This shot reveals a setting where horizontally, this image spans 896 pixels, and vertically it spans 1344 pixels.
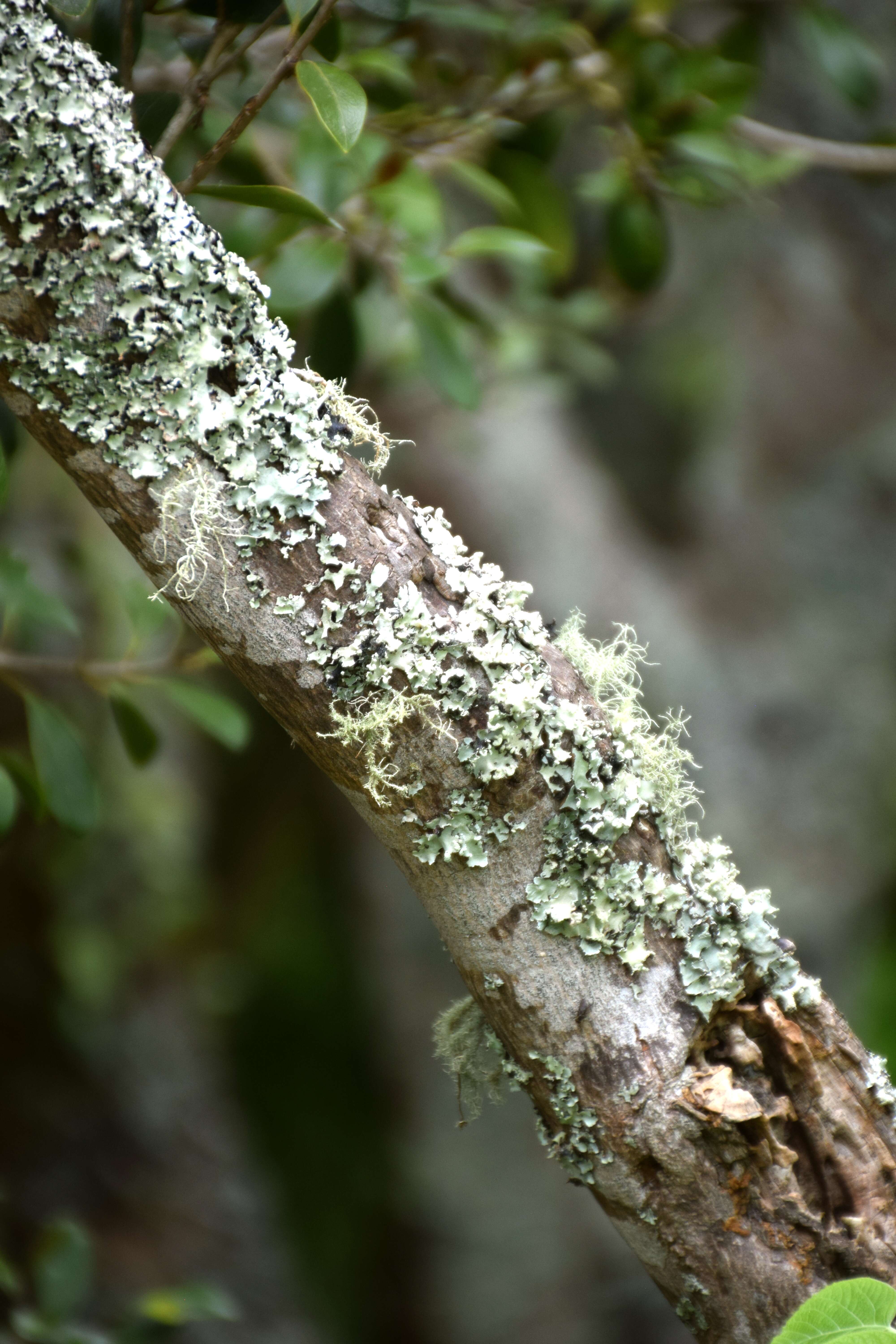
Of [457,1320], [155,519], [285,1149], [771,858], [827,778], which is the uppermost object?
[827,778]

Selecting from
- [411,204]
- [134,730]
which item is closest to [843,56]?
[411,204]

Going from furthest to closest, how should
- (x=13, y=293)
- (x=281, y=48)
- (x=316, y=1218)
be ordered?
(x=316, y=1218) → (x=281, y=48) → (x=13, y=293)

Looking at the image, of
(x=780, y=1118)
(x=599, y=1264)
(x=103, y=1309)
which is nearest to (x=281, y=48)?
(x=780, y=1118)

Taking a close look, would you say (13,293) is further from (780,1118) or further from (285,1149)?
(285,1149)

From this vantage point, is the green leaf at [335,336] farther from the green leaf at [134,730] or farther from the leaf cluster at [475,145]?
the green leaf at [134,730]

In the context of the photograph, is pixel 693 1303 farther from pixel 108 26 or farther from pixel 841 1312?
pixel 108 26

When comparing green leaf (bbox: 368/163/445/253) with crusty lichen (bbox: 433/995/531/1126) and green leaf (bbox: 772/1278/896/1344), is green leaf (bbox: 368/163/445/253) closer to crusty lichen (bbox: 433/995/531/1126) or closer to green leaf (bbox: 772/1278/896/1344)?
crusty lichen (bbox: 433/995/531/1126)
